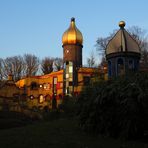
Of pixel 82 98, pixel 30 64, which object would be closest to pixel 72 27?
pixel 30 64

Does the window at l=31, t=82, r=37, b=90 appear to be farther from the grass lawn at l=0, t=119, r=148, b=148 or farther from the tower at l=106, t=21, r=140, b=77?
the grass lawn at l=0, t=119, r=148, b=148

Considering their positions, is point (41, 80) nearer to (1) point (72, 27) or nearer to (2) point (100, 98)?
(1) point (72, 27)

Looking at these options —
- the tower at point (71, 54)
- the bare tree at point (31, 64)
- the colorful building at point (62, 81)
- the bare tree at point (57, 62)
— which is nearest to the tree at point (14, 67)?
the bare tree at point (31, 64)

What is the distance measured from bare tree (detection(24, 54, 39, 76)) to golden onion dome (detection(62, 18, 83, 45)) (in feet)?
42.7

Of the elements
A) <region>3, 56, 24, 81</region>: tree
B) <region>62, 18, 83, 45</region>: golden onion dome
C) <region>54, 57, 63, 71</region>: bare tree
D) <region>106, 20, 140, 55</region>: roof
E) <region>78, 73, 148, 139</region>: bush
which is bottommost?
<region>78, 73, 148, 139</region>: bush

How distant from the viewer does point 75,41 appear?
1845 inches

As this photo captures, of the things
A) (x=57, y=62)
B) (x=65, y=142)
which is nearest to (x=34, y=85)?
(x=57, y=62)

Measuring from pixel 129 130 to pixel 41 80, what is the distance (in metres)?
42.1

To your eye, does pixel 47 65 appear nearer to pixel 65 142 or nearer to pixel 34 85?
pixel 34 85

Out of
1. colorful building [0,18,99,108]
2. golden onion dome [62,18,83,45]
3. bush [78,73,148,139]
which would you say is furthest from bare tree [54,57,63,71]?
bush [78,73,148,139]

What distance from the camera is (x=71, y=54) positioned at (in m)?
48.7

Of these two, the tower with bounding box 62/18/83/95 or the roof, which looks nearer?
the roof

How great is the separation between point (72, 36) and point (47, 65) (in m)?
16.2

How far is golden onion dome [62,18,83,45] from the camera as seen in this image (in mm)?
46469
